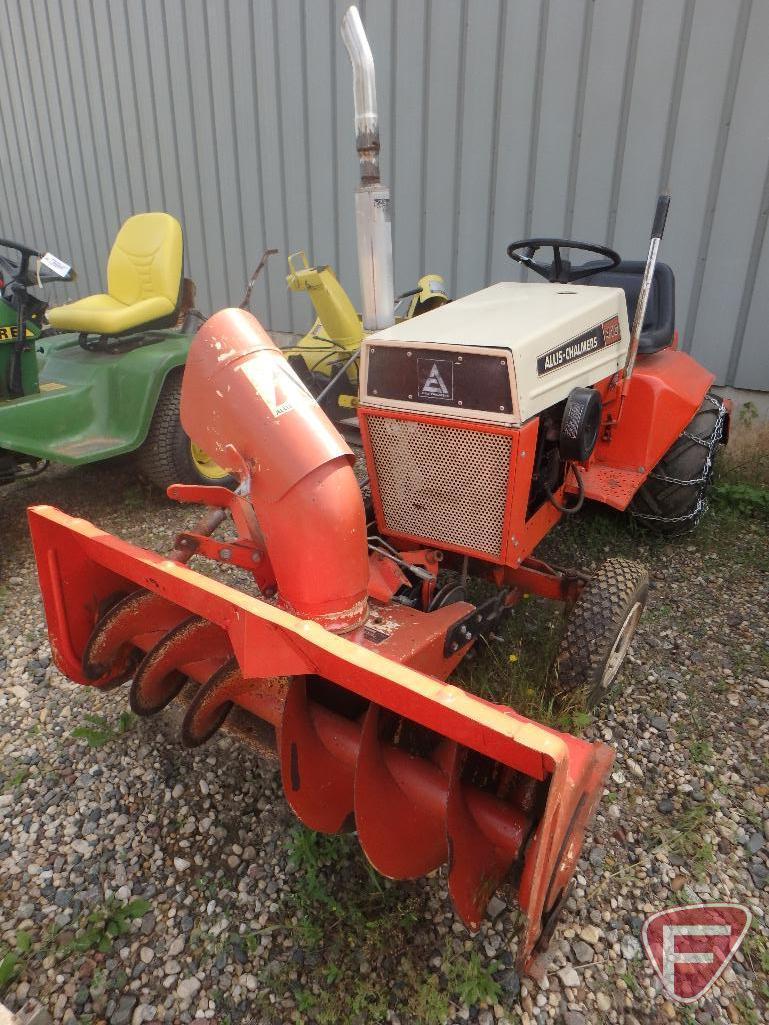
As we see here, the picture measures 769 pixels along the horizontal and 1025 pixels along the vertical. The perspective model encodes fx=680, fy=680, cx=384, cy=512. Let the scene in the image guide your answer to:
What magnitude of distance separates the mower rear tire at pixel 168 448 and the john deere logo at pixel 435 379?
1723 millimetres

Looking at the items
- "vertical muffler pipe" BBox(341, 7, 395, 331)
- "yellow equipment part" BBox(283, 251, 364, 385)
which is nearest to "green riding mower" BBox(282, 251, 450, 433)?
"yellow equipment part" BBox(283, 251, 364, 385)

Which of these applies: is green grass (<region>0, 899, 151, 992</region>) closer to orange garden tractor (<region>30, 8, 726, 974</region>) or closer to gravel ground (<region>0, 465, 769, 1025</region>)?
gravel ground (<region>0, 465, 769, 1025</region>)

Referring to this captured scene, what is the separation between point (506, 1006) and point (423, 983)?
0.17 m

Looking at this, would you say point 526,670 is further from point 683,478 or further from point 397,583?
point 683,478

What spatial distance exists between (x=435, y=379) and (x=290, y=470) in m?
0.50

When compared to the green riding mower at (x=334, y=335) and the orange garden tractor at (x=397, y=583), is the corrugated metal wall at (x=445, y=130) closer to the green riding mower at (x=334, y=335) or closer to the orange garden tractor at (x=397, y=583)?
the green riding mower at (x=334, y=335)

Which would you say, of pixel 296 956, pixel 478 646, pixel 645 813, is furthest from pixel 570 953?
pixel 478 646

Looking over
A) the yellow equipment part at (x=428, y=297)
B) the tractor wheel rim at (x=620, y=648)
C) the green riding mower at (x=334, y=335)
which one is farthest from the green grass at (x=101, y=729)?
the yellow equipment part at (x=428, y=297)

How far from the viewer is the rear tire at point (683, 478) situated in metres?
2.73

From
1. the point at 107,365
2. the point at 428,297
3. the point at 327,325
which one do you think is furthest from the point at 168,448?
the point at 428,297

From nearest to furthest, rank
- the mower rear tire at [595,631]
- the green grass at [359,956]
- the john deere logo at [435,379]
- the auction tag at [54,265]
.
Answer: the green grass at [359,956] → the john deere logo at [435,379] → the mower rear tire at [595,631] → the auction tag at [54,265]

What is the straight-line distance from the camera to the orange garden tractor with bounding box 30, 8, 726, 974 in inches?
48.9

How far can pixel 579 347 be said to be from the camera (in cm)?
197

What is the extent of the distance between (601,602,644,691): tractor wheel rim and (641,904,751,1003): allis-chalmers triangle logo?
0.62m
